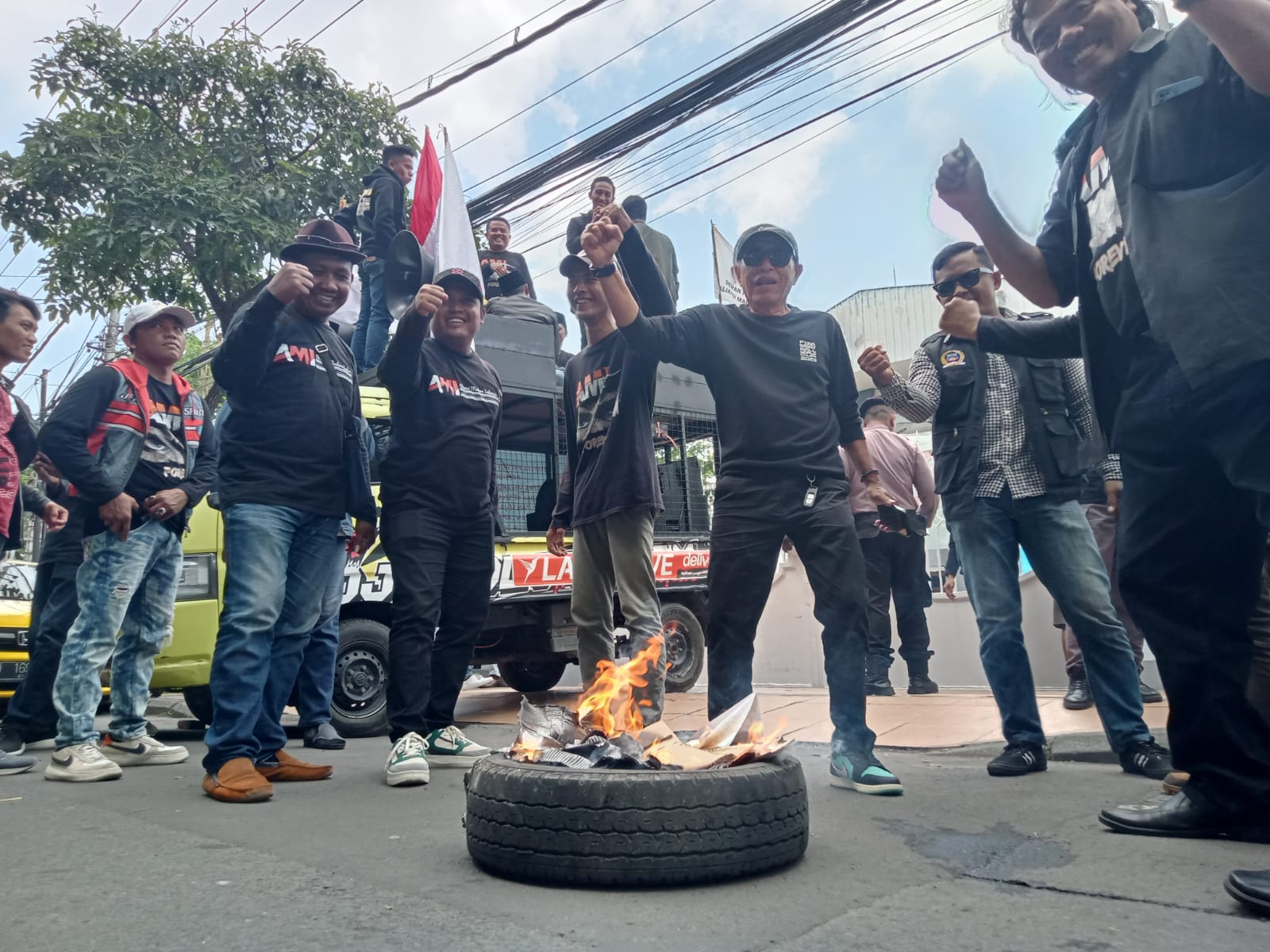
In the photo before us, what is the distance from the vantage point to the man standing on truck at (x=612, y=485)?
3.91 m

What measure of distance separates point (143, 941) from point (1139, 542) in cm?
235

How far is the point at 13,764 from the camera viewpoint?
398cm

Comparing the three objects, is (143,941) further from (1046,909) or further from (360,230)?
(360,230)

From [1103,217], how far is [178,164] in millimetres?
11618

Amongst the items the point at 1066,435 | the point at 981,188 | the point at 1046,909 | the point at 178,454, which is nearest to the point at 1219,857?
the point at 1046,909

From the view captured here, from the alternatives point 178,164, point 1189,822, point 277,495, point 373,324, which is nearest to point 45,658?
point 277,495

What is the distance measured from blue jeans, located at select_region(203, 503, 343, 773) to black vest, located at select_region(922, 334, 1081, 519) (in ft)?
8.38

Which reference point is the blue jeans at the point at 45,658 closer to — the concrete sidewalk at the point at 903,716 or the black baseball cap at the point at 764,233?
the concrete sidewalk at the point at 903,716

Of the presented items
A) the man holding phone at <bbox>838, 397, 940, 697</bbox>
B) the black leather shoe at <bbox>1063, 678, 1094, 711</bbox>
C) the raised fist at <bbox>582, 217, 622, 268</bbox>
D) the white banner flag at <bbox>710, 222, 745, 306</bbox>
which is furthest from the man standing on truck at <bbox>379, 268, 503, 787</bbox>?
the white banner flag at <bbox>710, 222, 745, 306</bbox>

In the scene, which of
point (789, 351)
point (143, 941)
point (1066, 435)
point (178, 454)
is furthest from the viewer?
point (178, 454)

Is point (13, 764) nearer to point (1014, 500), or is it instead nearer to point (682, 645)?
point (1014, 500)

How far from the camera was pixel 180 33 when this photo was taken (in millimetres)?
12156

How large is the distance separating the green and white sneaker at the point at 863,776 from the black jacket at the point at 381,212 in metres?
6.01

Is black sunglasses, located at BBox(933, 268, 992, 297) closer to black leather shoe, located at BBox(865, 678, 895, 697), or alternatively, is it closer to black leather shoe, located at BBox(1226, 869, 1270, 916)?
black leather shoe, located at BBox(1226, 869, 1270, 916)
